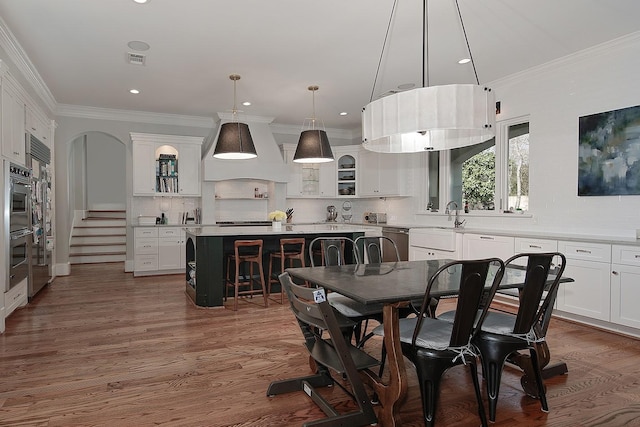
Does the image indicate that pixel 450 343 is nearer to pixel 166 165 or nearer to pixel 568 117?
pixel 568 117

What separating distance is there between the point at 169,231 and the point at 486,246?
16.7 feet

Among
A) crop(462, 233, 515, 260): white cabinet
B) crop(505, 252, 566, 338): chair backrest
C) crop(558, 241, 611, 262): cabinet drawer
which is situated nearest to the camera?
crop(505, 252, 566, 338): chair backrest

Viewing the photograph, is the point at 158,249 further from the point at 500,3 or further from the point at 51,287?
the point at 500,3

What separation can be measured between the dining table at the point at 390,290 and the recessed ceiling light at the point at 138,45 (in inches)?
119

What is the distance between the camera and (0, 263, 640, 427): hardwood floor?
7.83ft

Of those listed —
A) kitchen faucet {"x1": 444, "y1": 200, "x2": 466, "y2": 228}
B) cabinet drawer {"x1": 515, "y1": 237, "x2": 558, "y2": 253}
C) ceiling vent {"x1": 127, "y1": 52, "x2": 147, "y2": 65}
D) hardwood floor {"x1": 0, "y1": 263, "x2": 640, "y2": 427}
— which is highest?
ceiling vent {"x1": 127, "y1": 52, "x2": 147, "y2": 65}

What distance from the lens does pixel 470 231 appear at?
210 inches

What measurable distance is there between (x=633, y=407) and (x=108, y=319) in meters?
4.52

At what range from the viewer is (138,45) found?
4.35 meters

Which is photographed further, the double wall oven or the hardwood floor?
the double wall oven

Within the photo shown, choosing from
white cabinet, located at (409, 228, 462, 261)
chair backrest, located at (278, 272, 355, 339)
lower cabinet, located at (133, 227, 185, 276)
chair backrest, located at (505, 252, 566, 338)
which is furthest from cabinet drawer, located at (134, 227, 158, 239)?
chair backrest, located at (505, 252, 566, 338)

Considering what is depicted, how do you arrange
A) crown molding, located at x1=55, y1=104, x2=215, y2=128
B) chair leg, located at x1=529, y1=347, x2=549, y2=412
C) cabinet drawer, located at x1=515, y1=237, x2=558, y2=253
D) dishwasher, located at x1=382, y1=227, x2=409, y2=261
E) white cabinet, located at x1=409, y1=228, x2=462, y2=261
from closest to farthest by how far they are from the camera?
chair leg, located at x1=529, y1=347, x2=549, y2=412
cabinet drawer, located at x1=515, y1=237, x2=558, y2=253
white cabinet, located at x1=409, y1=228, x2=462, y2=261
dishwasher, located at x1=382, y1=227, x2=409, y2=261
crown molding, located at x1=55, y1=104, x2=215, y2=128

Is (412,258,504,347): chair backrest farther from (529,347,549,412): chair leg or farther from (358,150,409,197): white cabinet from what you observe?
(358,150,409,197): white cabinet

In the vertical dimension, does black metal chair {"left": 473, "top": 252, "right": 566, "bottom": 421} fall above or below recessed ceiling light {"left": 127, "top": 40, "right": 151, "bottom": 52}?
below
